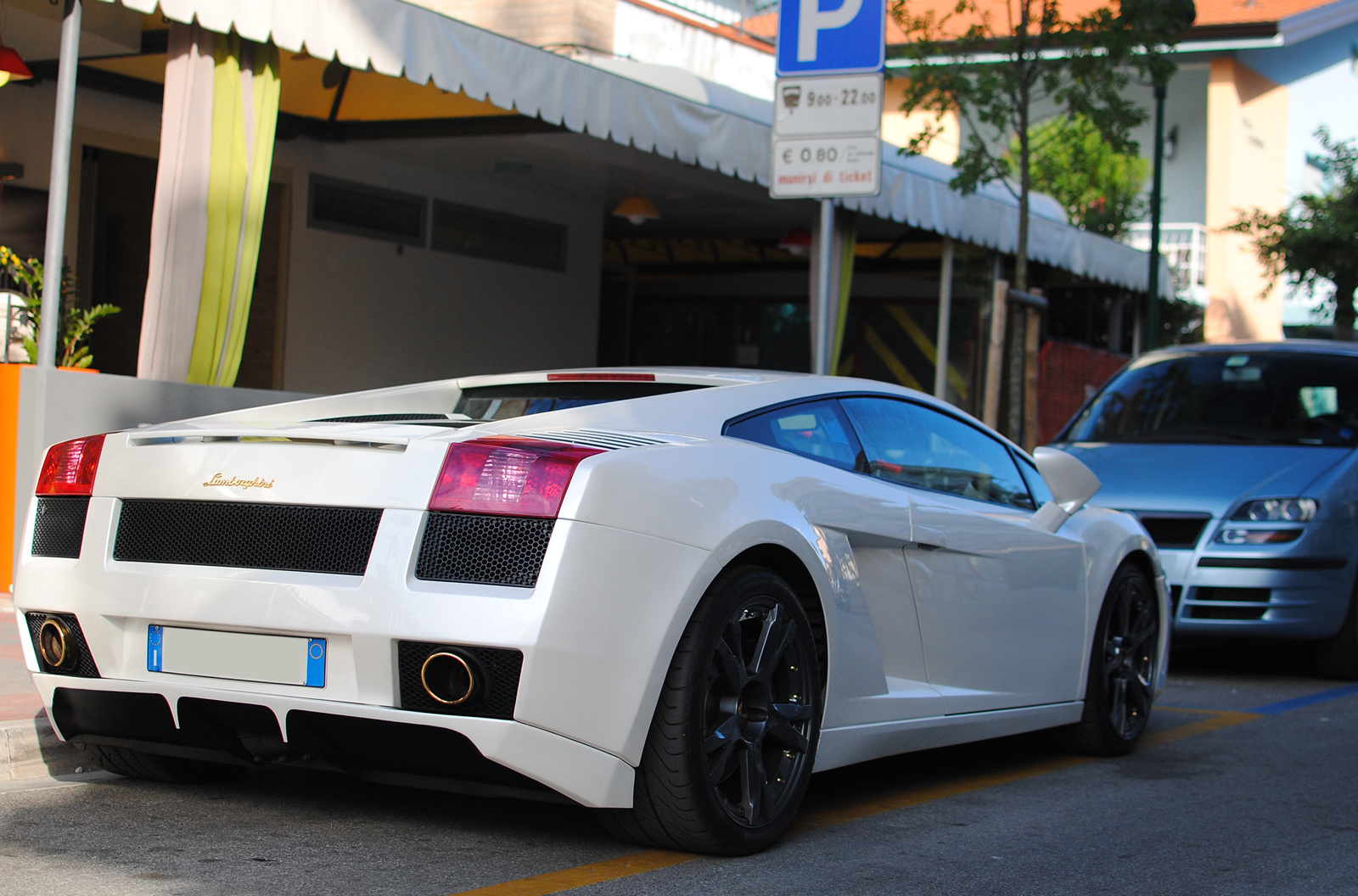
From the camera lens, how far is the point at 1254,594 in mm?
7789

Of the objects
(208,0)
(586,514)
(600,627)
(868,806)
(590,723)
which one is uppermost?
(208,0)

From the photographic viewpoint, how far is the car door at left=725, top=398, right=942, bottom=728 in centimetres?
409

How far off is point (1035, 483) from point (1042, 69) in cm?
810

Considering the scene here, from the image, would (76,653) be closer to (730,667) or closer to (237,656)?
(237,656)

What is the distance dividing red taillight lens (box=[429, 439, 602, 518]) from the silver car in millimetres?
5301

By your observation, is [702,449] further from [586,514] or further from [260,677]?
[260,677]

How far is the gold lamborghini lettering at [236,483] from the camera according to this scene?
11.7ft

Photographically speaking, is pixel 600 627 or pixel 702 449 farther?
pixel 702 449

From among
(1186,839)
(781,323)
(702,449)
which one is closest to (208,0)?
(702,449)

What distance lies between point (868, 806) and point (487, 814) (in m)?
1.18

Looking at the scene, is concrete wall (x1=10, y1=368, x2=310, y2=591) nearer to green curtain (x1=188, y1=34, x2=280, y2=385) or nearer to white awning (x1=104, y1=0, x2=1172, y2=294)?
green curtain (x1=188, y1=34, x2=280, y2=385)

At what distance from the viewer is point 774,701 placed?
3.86 m

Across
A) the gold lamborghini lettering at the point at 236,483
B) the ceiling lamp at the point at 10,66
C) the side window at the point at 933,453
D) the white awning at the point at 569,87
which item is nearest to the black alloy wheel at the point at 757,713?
the side window at the point at 933,453

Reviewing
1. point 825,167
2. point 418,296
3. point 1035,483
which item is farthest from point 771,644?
point 418,296
